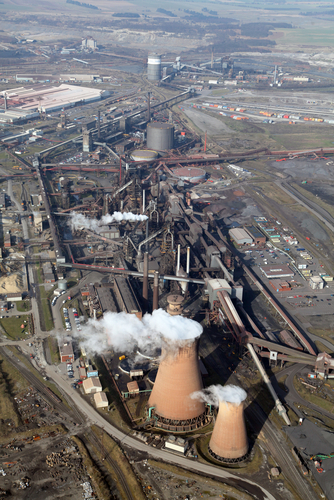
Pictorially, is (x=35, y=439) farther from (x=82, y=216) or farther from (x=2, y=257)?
(x=82, y=216)

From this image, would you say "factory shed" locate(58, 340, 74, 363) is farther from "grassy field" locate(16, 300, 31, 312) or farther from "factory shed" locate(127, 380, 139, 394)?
"grassy field" locate(16, 300, 31, 312)

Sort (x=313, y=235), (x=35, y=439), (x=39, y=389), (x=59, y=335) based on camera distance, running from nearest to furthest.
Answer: (x=35, y=439), (x=39, y=389), (x=59, y=335), (x=313, y=235)

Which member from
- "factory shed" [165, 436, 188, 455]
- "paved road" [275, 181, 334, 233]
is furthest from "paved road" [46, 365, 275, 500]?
"paved road" [275, 181, 334, 233]

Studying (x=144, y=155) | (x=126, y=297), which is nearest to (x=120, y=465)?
(x=126, y=297)

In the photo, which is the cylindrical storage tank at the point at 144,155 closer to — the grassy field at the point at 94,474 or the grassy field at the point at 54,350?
the grassy field at the point at 54,350

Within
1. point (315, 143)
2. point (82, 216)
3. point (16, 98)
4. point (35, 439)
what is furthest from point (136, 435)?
point (16, 98)

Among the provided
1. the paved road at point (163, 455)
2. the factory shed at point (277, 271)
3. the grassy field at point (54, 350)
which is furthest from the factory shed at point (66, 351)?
the factory shed at point (277, 271)
